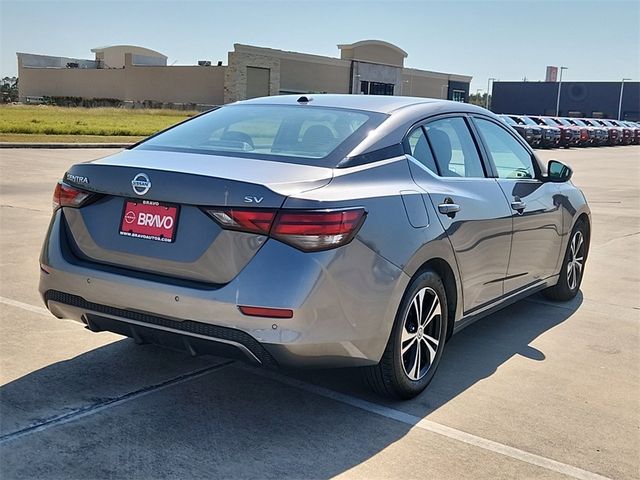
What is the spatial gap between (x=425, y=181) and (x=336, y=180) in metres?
0.79

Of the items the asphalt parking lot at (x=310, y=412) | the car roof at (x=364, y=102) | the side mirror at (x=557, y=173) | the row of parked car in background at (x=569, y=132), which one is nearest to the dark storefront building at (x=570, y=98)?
the row of parked car in background at (x=569, y=132)

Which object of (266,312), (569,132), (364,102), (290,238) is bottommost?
(266,312)

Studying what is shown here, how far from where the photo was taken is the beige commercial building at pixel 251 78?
6306 centimetres

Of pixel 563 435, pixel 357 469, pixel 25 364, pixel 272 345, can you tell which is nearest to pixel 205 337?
pixel 272 345

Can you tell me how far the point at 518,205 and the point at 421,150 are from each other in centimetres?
120

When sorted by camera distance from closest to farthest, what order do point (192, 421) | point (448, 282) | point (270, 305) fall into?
point (270, 305) → point (192, 421) → point (448, 282)

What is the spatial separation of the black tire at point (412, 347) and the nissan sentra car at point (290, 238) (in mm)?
11

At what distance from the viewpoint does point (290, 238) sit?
337cm

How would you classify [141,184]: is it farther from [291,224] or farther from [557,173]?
[557,173]

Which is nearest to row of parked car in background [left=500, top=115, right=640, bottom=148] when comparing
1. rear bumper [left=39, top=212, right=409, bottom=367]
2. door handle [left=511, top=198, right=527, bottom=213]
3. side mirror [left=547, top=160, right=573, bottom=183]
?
side mirror [left=547, top=160, right=573, bottom=183]

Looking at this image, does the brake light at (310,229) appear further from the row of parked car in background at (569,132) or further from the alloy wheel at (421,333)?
the row of parked car in background at (569,132)

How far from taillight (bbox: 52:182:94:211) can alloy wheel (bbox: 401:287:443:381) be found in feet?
5.91

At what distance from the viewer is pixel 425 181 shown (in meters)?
4.25

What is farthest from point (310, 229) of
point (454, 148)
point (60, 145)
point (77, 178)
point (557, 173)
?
point (60, 145)
